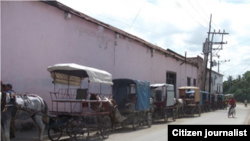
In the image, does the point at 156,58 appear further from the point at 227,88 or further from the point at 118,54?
the point at 227,88

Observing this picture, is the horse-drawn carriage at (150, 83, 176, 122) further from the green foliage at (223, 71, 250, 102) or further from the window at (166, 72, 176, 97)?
the green foliage at (223, 71, 250, 102)

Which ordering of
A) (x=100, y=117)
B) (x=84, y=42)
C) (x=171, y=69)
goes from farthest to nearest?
(x=171, y=69)
(x=84, y=42)
(x=100, y=117)

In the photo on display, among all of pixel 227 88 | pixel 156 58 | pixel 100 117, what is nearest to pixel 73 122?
pixel 100 117

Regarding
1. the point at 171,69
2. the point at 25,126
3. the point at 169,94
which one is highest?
the point at 171,69

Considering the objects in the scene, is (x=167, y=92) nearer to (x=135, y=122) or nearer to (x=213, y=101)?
(x=135, y=122)

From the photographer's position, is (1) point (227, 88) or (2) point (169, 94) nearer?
(2) point (169, 94)

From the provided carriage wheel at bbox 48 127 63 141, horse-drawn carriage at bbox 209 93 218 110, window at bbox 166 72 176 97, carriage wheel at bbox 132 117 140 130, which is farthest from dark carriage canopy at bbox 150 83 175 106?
horse-drawn carriage at bbox 209 93 218 110

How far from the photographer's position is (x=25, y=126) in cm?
1377

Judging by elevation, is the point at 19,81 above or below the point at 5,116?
above

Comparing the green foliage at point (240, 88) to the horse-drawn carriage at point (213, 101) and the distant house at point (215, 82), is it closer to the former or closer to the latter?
the distant house at point (215, 82)

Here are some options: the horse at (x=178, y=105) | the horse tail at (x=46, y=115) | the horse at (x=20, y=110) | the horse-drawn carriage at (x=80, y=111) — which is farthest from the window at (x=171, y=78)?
the horse at (x=20, y=110)

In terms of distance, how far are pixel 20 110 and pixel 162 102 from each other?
12.7 m

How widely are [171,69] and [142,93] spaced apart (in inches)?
726

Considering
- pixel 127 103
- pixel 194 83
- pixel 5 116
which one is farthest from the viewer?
pixel 194 83
